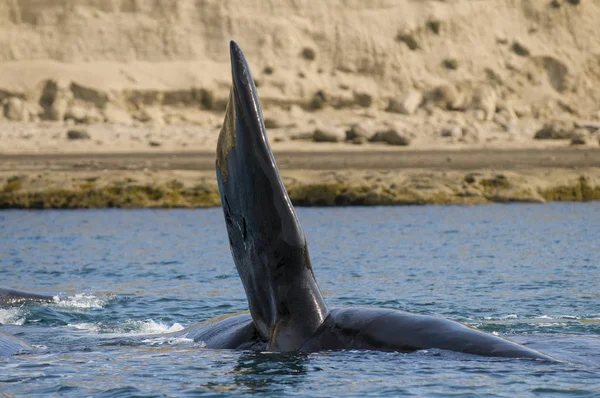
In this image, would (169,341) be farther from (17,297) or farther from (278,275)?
(17,297)

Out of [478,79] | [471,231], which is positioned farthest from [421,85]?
[471,231]

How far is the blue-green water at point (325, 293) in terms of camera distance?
7207 mm

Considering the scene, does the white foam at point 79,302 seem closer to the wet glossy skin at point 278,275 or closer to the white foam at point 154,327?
the white foam at point 154,327

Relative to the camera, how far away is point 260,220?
729 cm

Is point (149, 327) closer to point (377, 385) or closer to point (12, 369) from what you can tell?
point (12, 369)

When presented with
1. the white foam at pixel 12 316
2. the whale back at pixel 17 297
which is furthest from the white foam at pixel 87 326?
the whale back at pixel 17 297

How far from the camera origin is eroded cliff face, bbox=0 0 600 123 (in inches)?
2247

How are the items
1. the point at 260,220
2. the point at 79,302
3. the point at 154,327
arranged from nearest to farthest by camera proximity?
the point at 260,220 < the point at 154,327 < the point at 79,302

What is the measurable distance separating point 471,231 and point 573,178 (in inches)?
348

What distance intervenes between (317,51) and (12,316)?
51.5 m

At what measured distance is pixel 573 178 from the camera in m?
30.1

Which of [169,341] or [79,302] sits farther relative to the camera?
[79,302]

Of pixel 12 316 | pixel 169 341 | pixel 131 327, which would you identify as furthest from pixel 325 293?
pixel 169 341

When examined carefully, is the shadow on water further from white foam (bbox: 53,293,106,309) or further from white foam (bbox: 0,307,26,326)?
white foam (bbox: 53,293,106,309)
